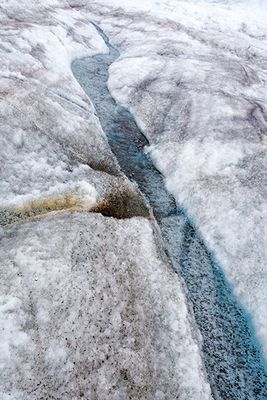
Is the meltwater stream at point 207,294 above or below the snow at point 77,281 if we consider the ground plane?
below

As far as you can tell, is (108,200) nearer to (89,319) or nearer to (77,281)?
(77,281)

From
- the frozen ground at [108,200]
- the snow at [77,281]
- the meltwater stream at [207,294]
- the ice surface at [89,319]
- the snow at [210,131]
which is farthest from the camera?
the snow at [210,131]

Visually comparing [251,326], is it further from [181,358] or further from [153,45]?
[153,45]

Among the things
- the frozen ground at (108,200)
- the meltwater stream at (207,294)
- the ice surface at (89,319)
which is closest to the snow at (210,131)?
the frozen ground at (108,200)

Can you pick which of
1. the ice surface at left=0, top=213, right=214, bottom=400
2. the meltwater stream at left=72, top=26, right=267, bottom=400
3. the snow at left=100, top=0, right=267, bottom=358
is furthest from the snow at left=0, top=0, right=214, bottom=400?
the snow at left=100, top=0, right=267, bottom=358

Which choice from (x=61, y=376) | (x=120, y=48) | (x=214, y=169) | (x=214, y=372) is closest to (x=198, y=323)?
(x=214, y=372)

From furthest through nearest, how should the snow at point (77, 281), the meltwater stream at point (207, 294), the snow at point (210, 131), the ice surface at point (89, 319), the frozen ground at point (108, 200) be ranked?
the snow at point (210, 131), the meltwater stream at point (207, 294), the frozen ground at point (108, 200), the snow at point (77, 281), the ice surface at point (89, 319)

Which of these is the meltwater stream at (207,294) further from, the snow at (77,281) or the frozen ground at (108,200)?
the snow at (77,281)

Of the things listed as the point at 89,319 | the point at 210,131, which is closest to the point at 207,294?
the point at 89,319

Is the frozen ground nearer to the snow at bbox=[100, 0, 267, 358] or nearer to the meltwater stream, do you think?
the snow at bbox=[100, 0, 267, 358]
